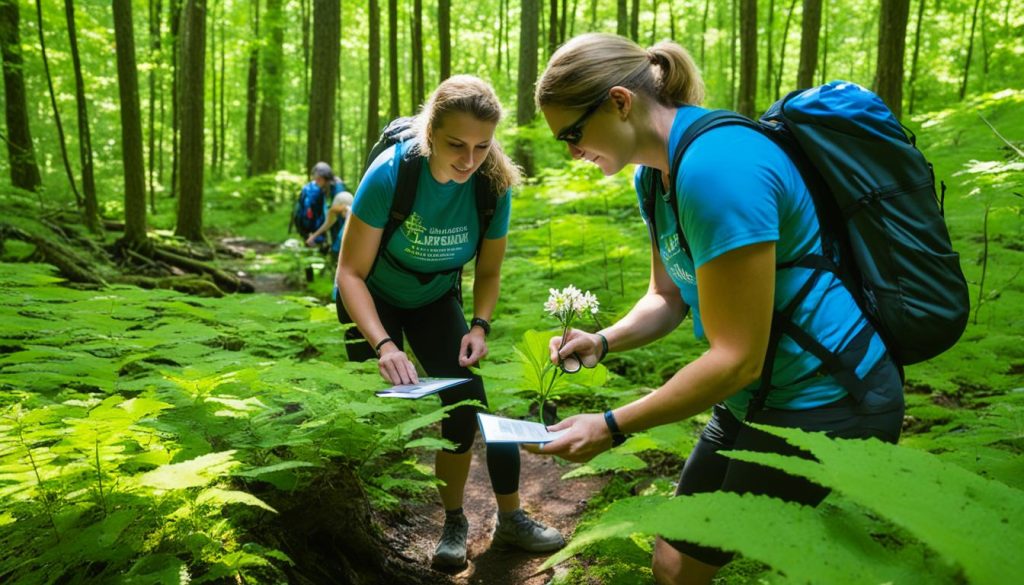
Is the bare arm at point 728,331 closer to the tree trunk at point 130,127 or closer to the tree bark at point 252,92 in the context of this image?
the tree trunk at point 130,127

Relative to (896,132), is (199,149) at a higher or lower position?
lower

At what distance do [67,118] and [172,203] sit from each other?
28.8 ft

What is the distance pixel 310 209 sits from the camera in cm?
1120

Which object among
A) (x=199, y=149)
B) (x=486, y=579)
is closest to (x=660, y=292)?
(x=486, y=579)

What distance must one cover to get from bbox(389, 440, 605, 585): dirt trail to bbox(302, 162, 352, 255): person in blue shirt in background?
19.8ft

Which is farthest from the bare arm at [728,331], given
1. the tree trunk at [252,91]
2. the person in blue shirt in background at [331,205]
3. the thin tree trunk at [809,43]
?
the tree trunk at [252,91]

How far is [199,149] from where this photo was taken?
12.3 meters

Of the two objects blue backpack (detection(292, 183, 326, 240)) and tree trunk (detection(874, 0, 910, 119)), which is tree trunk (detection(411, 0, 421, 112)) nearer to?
blue backpack (detection(292, 183, 326, 240))

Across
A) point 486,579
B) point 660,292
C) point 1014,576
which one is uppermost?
point 1014,576

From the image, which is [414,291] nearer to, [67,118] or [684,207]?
[684,207]

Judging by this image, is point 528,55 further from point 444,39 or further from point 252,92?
point 252,92

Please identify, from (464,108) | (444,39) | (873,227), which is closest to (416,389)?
(464,108)

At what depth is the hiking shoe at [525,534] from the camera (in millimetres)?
3115

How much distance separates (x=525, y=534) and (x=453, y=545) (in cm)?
36
